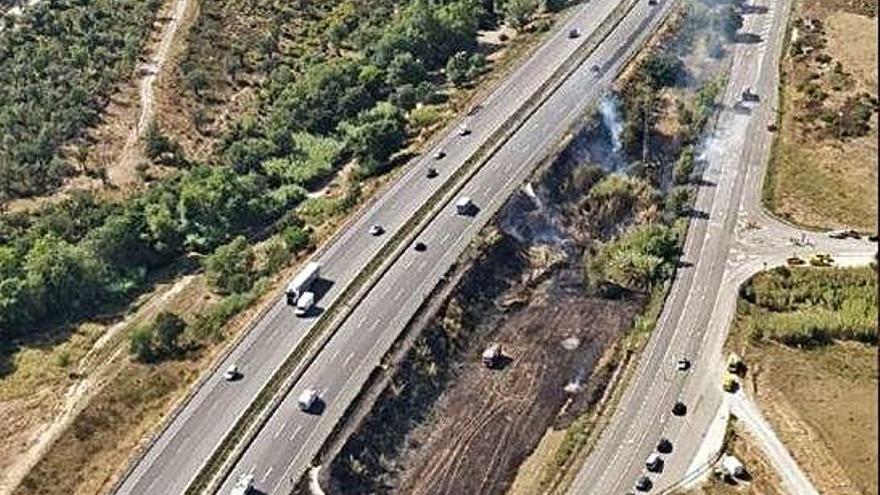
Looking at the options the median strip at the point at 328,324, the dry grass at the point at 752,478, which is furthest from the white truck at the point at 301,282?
the dry grass at the point at 752,478

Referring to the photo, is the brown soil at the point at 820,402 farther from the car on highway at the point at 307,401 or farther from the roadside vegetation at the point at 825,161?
the car on highway at the point at 307,401

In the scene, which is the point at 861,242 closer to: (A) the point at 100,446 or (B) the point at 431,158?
(B) the point at 431,158

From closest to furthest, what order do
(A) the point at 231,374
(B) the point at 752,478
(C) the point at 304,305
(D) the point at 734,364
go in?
(B) the point at 752,478, (A) the point at 231,374, (D) the point at 734,364, (C) the point at 304,305

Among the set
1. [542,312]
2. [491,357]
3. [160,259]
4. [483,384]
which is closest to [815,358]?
[542,312]

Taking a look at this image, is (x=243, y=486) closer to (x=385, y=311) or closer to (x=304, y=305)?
(x=304, y=305)

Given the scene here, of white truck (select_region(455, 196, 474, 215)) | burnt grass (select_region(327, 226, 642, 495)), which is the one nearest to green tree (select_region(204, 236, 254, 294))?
burnt grass (select_region(327, 226, 642, 495))

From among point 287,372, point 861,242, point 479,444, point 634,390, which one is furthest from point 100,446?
point 861,242
